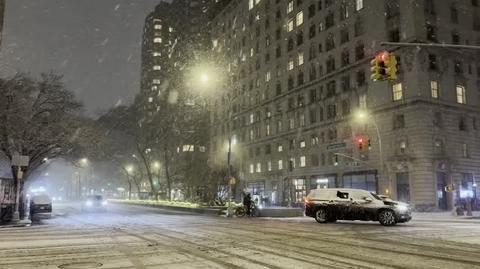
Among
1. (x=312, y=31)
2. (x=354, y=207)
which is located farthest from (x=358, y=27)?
(x=354, y=207)

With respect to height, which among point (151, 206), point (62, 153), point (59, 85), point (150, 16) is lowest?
point (151, 206)

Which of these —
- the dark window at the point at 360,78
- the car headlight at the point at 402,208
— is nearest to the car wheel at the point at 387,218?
the car headlight at the point at 402,208

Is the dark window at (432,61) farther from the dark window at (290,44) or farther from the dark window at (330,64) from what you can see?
the dark window at (290,44)

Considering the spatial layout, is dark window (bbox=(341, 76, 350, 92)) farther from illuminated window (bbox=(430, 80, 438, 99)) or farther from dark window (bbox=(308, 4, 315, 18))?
dark window (bbox=(308, 4, 315, 18))

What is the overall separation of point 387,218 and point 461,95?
1290 inches

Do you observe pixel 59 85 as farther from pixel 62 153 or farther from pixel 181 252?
pixel 181 252

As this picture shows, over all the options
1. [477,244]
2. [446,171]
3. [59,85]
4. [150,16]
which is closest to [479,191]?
[446,171]

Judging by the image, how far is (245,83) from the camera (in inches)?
3290

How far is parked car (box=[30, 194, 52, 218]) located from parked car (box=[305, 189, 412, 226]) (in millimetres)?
21475

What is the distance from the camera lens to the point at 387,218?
22906 mm

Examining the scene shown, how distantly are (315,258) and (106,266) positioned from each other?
485 centimetres

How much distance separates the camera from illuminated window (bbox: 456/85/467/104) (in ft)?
163

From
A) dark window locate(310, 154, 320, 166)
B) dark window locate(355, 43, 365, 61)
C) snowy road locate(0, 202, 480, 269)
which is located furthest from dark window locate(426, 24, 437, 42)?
snowy road locate(0, 202, 480, 269)

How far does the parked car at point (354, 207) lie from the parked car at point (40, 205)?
2148 centimetres
